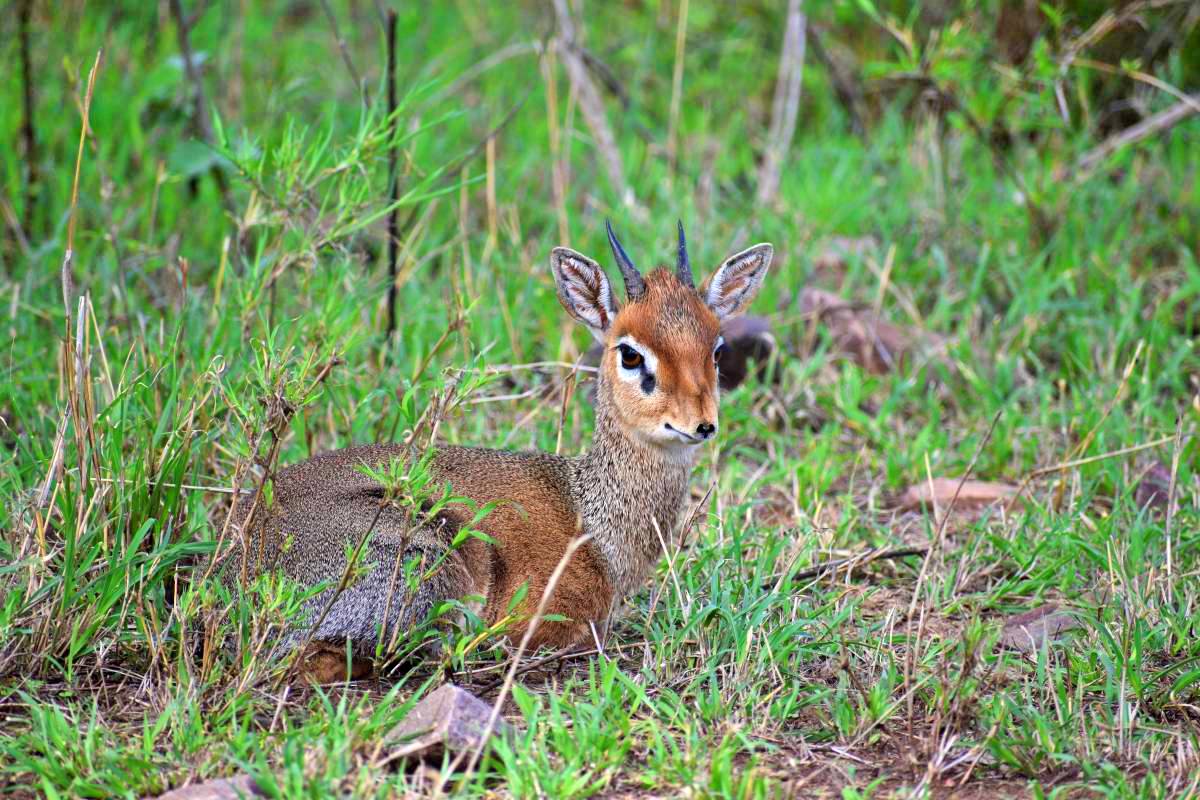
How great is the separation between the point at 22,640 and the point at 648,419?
5.89 ft

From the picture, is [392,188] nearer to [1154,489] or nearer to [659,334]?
[659,334]

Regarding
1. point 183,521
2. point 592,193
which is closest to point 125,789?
point 183,521

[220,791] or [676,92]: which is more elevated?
[676,92]

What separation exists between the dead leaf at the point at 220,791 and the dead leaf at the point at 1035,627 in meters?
2.26

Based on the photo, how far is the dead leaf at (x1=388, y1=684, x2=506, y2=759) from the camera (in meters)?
3.21

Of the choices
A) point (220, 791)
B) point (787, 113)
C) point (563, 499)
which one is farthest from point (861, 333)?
point (220, 791)

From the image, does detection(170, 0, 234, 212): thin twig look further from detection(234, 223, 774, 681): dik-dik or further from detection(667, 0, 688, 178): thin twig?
detection(234, 223, 774, 681): dik-dik

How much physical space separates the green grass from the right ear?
318 mm

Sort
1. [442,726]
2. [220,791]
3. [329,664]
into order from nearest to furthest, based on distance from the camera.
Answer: [220,791] → [442,726] → [329,664]

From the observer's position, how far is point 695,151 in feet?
25.3

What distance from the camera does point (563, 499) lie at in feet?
14.2

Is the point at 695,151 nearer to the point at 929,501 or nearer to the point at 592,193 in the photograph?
the point at 592,193

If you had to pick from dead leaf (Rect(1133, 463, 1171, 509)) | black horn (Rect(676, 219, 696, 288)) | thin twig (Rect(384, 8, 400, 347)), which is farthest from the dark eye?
dead leaf (Rect(1133, 463, 1171, 509))

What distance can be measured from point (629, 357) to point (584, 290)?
308 mm
